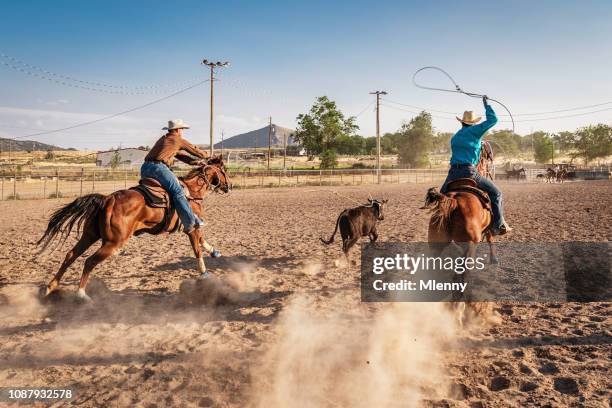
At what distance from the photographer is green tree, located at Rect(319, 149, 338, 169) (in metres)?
55.7

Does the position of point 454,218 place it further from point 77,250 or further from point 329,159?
point 329,159

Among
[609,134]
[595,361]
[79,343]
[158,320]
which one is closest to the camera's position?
[595,361]

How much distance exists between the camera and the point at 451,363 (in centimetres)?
371

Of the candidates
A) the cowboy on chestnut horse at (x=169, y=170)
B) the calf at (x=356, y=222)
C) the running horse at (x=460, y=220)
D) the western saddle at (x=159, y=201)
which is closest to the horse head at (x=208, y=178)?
the cowboy on chestnut horse at (x=169, y=170)

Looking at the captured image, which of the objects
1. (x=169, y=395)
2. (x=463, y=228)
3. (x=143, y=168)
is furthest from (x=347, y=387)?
(x=143, y=168)

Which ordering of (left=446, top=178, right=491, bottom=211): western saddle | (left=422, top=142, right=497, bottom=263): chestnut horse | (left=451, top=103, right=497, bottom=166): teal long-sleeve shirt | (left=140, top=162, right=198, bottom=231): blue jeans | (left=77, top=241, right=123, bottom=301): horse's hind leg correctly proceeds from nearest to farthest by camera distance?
1. (left=422, top=142, right=497, bottom=263): chestnut horse
2. (left=451, top=103, right=497, bottom=166): teal long-sleeve shirt
3. (left=77, top=241, right=123, bottom=301): horse's hind leg
4. (left=446, top=178, right=491, bottom=211): western saddle
5. (left=140, top=162, right=198, bottom=231): blue jeans

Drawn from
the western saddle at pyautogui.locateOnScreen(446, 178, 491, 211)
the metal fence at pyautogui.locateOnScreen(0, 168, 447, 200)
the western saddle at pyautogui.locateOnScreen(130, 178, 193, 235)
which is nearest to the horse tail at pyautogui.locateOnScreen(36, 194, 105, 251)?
the western saddle at pyautogui.locateOnScreen(130, 178, 193, 235)

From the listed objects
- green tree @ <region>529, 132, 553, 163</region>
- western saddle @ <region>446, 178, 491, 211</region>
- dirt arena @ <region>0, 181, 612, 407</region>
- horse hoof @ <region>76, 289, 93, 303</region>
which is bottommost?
dirt arena @ <region>0, 181, 612, 407</region>

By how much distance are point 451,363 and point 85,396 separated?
316 centimetres

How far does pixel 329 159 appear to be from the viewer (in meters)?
55.8

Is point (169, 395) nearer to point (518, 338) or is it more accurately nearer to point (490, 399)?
point (490, 399)

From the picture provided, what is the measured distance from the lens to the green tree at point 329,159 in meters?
55.7

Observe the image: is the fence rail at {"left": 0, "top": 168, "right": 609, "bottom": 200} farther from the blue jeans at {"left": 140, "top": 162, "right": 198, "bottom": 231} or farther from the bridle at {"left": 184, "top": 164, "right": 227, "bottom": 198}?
the blue jeans at {"left": 140, "top": 162, "right": 198, "bottom": 231}

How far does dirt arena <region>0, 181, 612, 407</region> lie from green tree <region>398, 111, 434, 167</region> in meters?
69.8
